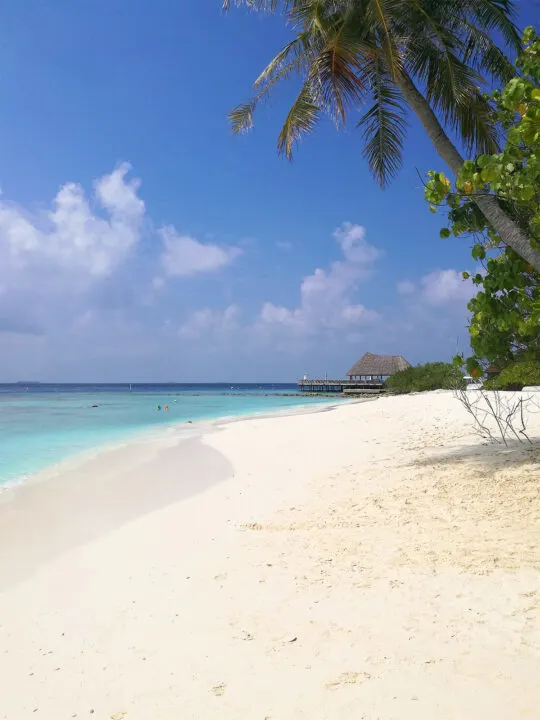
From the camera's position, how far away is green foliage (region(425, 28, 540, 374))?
3.64 m

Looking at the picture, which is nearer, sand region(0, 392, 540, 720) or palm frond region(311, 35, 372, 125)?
sand region(0, 392, 540, 720)

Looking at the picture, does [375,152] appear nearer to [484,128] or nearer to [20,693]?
[484,128]

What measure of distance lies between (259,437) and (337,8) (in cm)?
861

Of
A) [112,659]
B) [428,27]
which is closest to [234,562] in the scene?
[112,659]

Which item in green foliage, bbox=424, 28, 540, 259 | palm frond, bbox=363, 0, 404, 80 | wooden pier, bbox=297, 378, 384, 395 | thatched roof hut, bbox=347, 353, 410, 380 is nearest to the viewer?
green foliage, bbox=424, 28, 540, 259

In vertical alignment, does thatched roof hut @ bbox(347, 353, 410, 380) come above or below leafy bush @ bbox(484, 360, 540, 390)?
above

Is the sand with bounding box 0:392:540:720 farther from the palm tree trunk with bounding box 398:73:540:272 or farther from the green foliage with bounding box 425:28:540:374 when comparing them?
the palm tree trunk with bounding box 398:73:540:272

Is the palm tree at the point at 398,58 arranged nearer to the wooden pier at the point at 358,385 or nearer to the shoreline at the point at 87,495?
the shoreline at the point at 87,495

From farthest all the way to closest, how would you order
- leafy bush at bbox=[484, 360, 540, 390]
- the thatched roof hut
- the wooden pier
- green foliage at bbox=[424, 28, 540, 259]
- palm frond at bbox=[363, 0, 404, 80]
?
the wooden pier
the thatched roof hut
palm frond at bbox=[363, 0, 404, 80]
leafy bush at bbox=[484, 360, 540, 390]
green foliage at bbox=[424, 28, 540, 259]

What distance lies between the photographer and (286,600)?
118 inches

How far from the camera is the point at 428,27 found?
729cm

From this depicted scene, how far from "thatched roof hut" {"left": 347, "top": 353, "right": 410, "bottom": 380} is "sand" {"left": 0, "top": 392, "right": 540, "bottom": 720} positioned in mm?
39600

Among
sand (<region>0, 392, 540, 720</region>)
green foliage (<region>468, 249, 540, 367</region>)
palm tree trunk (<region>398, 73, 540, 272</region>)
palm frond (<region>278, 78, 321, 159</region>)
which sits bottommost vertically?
sand (<region>0, 392, 540, 720</region>)

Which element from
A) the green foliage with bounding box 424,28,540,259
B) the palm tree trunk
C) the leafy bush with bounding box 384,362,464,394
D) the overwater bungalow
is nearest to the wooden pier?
the overwater bungalow
